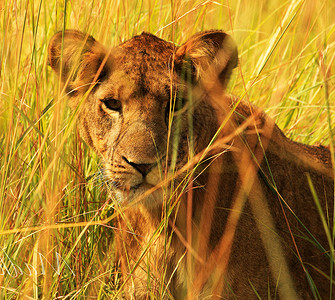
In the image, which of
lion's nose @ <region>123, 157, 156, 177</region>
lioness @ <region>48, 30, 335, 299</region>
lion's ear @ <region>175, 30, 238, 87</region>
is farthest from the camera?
lion's ear @ <region>175, 30, 238, 87</region>

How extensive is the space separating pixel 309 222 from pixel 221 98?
99 cm

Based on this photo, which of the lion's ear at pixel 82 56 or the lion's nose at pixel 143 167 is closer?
the lion's nose at pixel 143 167

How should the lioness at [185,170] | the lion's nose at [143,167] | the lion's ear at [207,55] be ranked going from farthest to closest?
the lion's ear at [207,55] < the lioness at [185,170] < the lion's nose at [143,167]

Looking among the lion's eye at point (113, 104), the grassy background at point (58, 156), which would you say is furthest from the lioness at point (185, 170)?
the grassy background at point (58, 156)

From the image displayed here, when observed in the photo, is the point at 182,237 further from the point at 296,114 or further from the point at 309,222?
the point at 296,114

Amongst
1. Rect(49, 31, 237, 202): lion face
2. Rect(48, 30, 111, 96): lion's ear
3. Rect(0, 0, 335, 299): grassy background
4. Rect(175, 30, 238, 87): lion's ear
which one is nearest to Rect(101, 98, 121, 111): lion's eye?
Rect(49, 31, 237, 202): lion face

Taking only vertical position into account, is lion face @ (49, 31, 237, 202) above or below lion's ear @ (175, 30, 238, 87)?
below

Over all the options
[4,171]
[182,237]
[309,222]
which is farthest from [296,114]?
[4,171]

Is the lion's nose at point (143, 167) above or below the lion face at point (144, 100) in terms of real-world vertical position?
below

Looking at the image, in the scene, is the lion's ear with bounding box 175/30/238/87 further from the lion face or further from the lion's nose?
the lion's nose

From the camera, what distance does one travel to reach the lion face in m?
2.79

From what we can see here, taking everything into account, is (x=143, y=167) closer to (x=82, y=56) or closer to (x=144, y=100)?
(x=144, y=100)

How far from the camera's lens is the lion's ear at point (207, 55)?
3.01 metres

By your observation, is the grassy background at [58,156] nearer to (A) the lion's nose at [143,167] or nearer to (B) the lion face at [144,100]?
(B) the lion face at [144,100]
